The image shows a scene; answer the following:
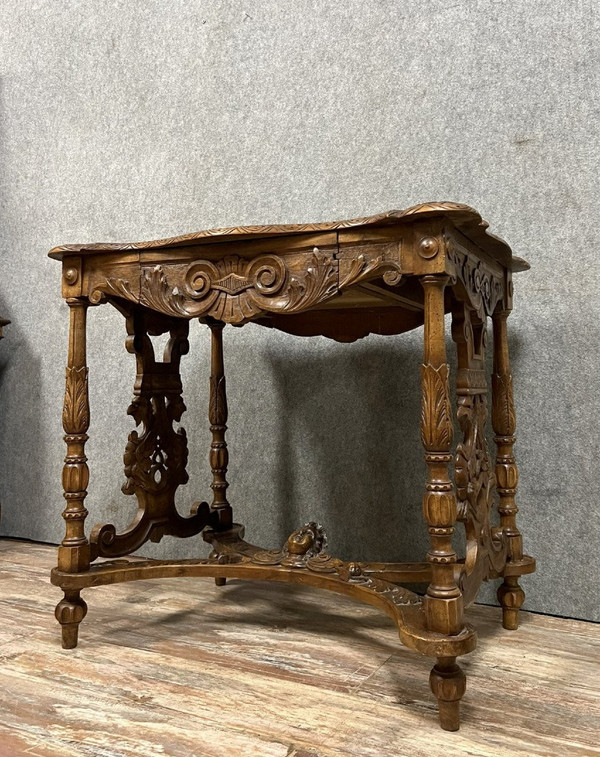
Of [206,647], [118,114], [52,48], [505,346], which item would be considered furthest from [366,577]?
[52,48]

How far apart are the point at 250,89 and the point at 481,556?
1465mm

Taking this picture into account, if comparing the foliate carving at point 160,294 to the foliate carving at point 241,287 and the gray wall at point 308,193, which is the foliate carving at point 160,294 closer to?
the foliate carving at point 241,287

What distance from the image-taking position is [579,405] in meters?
1.51

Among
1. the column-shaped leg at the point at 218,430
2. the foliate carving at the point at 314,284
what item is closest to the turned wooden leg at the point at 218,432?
the column-shaped leg at the point at 218,430

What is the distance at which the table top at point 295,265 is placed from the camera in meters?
1.05

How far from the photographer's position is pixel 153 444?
5.14 feet

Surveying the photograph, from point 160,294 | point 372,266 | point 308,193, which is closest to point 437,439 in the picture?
point 372,266

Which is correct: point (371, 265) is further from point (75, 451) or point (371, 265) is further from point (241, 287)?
point (75, 451)

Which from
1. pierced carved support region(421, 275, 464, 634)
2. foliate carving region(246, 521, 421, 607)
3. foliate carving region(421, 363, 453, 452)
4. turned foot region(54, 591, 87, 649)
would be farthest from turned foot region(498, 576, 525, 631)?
turned foot region(54, 591, 87, 649)

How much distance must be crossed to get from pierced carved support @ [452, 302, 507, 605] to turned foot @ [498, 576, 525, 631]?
134 millimetres

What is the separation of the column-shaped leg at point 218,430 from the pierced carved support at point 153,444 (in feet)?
0.23

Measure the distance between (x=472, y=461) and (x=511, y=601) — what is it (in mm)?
417

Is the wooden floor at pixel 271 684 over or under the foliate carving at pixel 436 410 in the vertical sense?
under

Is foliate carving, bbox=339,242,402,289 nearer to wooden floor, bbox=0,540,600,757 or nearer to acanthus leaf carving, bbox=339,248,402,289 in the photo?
acanthus leaf carving, bbox=339,248,402,289
